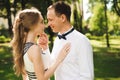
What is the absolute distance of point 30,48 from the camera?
4.60 metres

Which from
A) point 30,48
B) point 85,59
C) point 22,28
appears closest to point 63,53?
point 85,59

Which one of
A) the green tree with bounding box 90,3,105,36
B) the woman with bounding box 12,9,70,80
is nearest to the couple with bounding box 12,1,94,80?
the woman with bounding box 12,9,70,80

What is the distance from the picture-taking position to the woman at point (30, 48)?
4.53 metres

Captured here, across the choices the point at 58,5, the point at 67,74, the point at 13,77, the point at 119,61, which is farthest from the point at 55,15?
the point at 119,61

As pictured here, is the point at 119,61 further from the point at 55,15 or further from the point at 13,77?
the point at 55,15

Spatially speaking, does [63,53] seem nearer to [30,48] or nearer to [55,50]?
[55,50]

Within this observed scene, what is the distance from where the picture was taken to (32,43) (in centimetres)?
467

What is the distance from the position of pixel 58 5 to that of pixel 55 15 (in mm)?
136

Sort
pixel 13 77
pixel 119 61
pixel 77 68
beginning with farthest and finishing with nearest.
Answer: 1. pixel 119 61
2. pixel 13 77
3. pixel 77 68

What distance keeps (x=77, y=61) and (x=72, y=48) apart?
174mm

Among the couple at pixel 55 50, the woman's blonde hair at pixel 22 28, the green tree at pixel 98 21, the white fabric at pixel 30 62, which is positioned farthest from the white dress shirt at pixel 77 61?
the green tree at pixel 98 21

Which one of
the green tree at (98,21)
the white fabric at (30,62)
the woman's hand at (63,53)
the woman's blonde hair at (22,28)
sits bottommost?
the green tree at (98,21)

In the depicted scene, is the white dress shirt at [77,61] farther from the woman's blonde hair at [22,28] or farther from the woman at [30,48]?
the woman's blonde hair at [22,28]

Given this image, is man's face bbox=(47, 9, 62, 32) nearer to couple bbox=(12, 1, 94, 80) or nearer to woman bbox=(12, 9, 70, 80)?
couple bbox=(12, 1, 94, 80)
